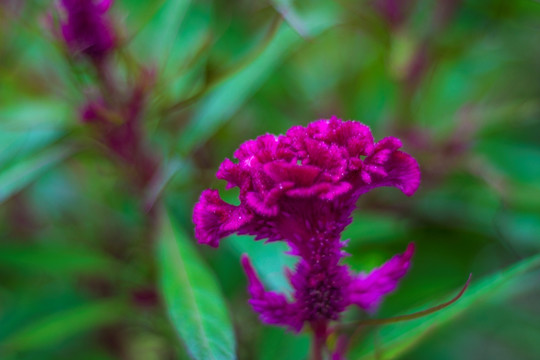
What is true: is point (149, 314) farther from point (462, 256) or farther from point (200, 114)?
point (462, 256)

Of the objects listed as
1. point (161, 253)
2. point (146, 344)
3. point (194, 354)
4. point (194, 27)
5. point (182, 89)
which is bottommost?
point (194, 354)

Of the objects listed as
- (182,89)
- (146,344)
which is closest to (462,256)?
(182,89)

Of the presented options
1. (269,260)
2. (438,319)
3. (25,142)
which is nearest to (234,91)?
(269,260)

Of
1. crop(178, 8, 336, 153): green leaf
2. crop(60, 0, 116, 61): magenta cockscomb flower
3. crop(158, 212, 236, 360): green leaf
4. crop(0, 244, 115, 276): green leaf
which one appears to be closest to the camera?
crop(158, 212, 236, 360): green leaf

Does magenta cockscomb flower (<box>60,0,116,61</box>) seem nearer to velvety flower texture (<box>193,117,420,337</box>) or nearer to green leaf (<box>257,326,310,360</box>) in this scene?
velvety flower texture (<box>193,117,420,337</box>)

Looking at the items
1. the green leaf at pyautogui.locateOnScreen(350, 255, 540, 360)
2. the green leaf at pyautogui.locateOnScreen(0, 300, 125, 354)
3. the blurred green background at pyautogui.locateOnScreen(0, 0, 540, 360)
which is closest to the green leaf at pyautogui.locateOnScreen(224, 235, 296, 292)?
the blurred green background at pyautogui.locateOnScreen(0, 0, 540, 360)

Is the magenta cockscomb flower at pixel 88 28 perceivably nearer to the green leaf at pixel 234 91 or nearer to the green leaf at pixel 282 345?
the green leaf at pixel 234 91
